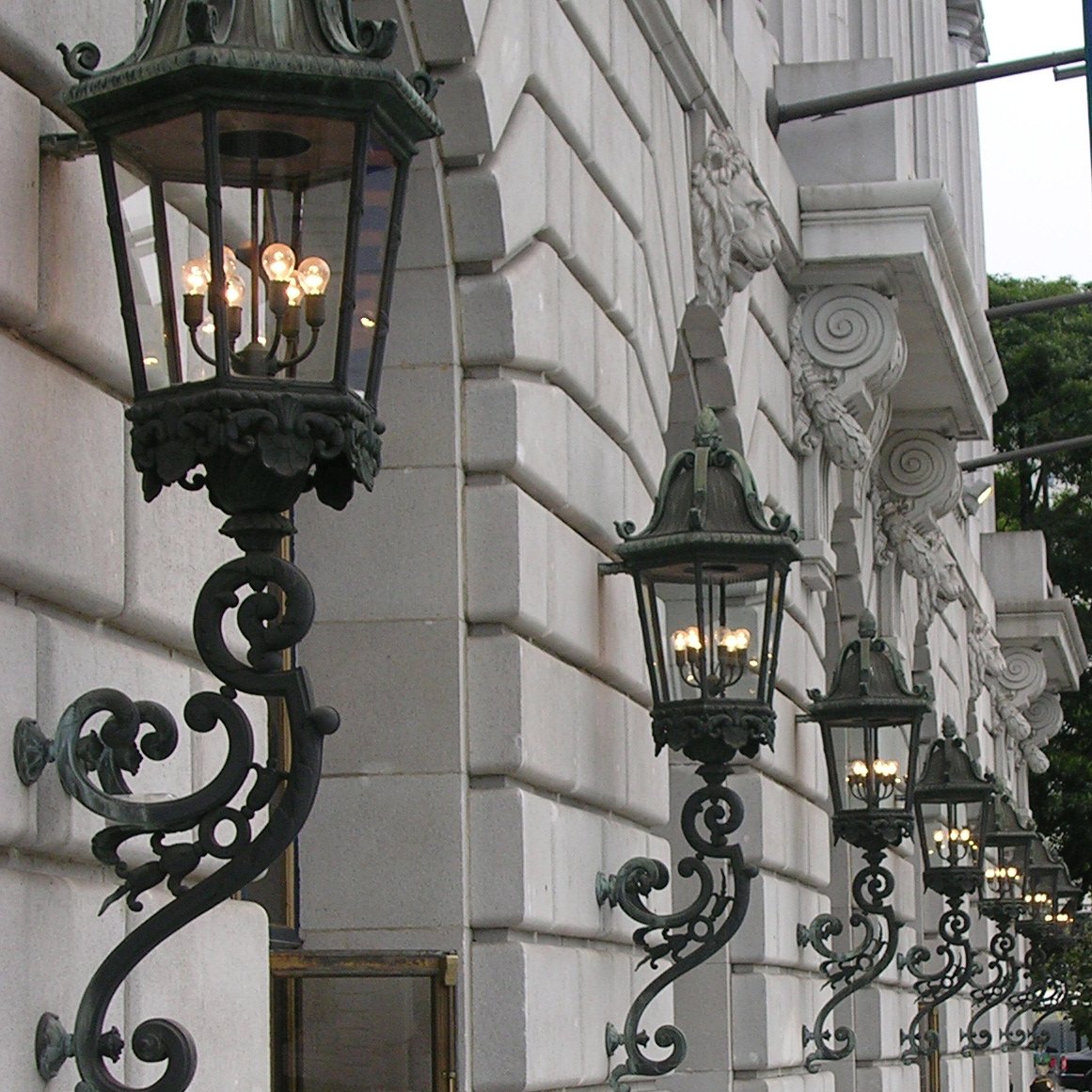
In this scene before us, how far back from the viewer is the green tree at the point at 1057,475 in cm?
4597

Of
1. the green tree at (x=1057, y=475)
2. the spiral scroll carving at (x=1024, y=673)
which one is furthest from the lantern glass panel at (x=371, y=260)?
the green tree at (x=1057, y=475)

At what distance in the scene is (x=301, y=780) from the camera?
4.68 metres

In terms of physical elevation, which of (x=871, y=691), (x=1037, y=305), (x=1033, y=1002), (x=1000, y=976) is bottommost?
(x=1033, y=1002)

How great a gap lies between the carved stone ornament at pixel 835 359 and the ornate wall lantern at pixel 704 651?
5424mm

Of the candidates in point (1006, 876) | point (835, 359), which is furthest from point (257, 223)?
point (1006, 876)

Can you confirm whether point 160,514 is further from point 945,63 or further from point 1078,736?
point 1078,736

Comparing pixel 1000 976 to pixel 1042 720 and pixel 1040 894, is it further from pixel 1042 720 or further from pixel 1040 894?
pixel 1042 720

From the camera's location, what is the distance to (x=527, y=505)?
27.0ft

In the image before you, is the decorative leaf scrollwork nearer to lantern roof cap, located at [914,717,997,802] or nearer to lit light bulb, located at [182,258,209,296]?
lit light bulb, located at [182,258,209,296]

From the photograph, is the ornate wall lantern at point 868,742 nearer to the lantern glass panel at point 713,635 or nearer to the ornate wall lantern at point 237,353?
the lantern glass panel at point 713,635

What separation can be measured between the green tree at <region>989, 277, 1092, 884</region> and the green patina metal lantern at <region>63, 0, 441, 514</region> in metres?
42.0

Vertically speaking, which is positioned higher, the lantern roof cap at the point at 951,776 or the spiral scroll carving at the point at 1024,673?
the spiral scroll carving at the point at 1024,673

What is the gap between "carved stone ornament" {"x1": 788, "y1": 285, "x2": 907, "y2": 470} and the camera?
14766 millimetres

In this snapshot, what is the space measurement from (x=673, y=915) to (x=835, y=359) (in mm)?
6018
